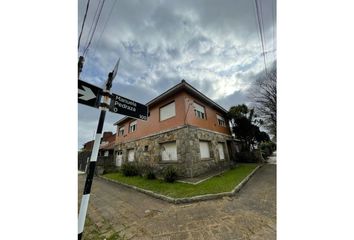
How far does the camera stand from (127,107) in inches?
86.5

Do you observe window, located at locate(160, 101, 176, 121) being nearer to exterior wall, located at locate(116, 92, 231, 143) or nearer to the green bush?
exterior wall, located at locate(116, 92, 231, 143)

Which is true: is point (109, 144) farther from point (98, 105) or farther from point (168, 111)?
point (98, 105)

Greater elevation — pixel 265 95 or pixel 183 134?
pixel 265 95

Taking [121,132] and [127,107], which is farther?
[121,132]

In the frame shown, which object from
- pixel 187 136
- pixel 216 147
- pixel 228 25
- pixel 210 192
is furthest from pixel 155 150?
pixel 228 25

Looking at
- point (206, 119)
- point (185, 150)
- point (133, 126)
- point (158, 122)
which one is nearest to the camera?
point (185, 150)

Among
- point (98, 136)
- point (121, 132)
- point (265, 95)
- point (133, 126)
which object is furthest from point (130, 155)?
point (98, 136)

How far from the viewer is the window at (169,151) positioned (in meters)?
8.78

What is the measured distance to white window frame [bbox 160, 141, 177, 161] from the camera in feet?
28.8

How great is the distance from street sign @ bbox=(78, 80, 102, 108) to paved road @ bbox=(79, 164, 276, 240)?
2709 mm

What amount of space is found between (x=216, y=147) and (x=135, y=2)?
9494 millimetres

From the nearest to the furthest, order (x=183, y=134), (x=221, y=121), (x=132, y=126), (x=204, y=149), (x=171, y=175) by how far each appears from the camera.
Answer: (x=171, y=175), (x=183, y=134), (x=204, y=149), (x=221, y=121), (x=132, y=126)

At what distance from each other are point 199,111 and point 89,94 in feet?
28.7
